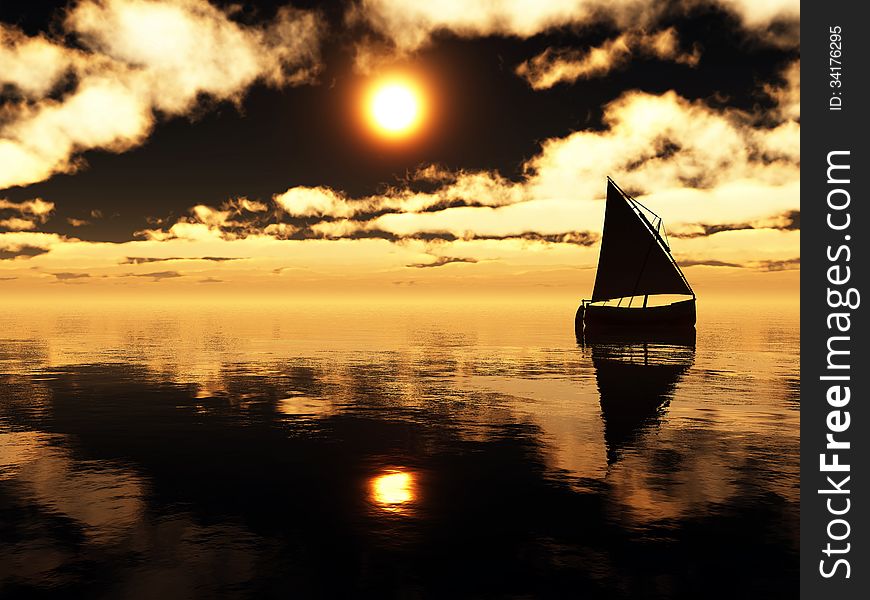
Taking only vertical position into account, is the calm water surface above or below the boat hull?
below

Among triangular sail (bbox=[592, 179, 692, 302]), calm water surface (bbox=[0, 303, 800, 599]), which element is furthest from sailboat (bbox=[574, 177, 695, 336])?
calm water surface (bbox=[0, 303, 800, 599])

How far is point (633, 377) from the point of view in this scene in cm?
4897

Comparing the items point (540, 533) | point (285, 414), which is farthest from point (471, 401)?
point (540, 533)

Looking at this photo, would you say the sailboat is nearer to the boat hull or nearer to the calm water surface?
the boat hull

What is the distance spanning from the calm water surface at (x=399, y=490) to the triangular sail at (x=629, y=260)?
50819 mm

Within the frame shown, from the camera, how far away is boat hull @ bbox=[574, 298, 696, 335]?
328 feet

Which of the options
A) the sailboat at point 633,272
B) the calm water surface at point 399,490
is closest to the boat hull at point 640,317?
the sailboat at point 633,272

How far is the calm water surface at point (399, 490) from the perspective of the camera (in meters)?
13.9

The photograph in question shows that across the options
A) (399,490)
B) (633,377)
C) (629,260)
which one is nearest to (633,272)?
(629,260)

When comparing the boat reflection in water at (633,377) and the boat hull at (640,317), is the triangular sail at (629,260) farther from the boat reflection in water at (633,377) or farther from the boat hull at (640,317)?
the boat reflection in water at (633,377)
